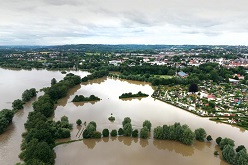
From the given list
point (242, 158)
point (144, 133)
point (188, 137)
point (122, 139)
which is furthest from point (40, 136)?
point (242, 158)

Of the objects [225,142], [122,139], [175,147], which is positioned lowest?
[175,147]

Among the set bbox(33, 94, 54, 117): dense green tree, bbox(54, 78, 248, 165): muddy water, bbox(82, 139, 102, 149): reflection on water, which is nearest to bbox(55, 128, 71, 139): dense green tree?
bbox(54, 78, 248, 165): muddy water

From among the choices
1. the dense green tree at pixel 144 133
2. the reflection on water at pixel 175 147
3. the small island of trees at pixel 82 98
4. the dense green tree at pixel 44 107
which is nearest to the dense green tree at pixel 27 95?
the dense green tree at pixel 44 107

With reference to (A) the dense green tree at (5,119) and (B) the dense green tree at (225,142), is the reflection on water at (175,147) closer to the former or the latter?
(B) the dense green tree at (225,142)

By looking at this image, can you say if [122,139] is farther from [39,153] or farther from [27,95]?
[27,95]

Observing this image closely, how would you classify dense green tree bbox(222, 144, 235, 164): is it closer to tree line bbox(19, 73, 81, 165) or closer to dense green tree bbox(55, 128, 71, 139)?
tree line bbox(19, 73, 81, 165)
